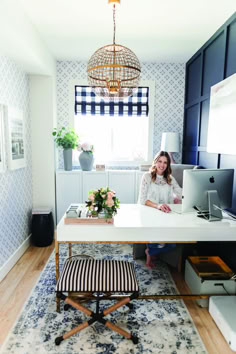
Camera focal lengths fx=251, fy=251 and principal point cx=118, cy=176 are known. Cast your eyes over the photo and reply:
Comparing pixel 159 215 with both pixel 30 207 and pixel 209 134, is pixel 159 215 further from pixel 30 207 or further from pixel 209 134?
pixel 30 207

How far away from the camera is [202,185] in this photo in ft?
7.34

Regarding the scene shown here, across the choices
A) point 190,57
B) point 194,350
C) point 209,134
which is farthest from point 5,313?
point 190,57

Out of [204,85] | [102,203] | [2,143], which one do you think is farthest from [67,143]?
[204,85]

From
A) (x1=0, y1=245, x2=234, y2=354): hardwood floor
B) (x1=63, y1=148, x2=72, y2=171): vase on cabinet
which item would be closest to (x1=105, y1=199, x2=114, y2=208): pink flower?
(x1=0, y1=245, x2=234, y2=354): hardwood floor

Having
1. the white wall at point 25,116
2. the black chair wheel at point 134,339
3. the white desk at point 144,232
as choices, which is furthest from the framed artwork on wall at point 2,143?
the black chair wheel at point 134,339

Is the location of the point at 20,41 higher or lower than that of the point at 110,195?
higher

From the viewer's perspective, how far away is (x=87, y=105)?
4355 mm

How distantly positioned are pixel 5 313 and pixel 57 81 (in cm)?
347

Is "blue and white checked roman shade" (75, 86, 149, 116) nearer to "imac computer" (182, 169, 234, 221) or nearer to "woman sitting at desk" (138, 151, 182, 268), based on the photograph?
"woman sitting at desk" (138, 151, 182, 268)

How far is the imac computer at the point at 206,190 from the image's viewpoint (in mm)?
2219

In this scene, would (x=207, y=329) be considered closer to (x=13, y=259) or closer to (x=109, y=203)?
(x=109, y=203)

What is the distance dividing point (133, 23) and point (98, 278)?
8.85ft

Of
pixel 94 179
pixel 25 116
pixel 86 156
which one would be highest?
pixel 25 116

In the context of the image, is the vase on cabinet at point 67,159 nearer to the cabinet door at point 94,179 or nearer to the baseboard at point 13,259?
the cabinet door at point 94,179
